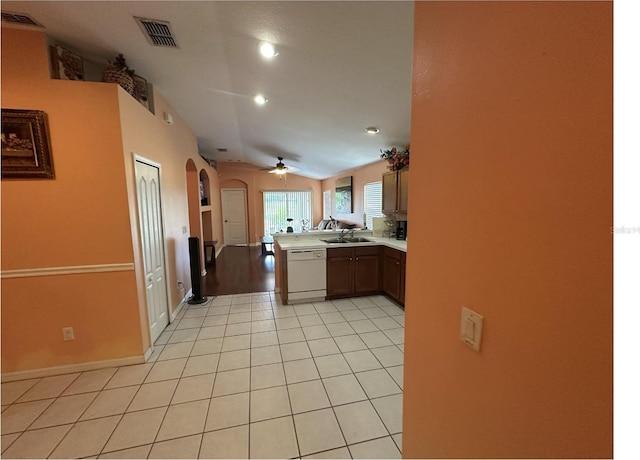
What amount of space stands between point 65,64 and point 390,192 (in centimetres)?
391

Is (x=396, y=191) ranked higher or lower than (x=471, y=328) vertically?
higher

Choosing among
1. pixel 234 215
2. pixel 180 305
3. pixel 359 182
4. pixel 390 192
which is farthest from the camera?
pixel 234 215

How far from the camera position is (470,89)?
2.40 ft

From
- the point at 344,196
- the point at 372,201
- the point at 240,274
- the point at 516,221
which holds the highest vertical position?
the point at 344,196

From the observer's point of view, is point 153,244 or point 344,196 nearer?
point 153,244

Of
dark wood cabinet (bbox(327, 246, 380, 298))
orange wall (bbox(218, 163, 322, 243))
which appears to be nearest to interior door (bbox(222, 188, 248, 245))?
orange wall (bbox(218, 163, 322, 243))

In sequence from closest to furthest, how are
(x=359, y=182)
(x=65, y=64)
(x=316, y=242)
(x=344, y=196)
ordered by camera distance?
(x=65, y=64) < (x=316, y=242) < (x=359, y=182) < (x=344, y=196)

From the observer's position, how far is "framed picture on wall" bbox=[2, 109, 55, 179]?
→ 202 centimetres

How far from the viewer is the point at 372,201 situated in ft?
19.4

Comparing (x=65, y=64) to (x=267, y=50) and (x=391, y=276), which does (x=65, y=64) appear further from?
(x=391, y=276)

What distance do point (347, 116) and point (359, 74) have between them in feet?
3.25

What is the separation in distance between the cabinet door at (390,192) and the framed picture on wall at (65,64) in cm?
374

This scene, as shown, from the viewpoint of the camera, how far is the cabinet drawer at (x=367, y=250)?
3.97 m

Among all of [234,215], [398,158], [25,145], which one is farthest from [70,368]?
[234,215]
